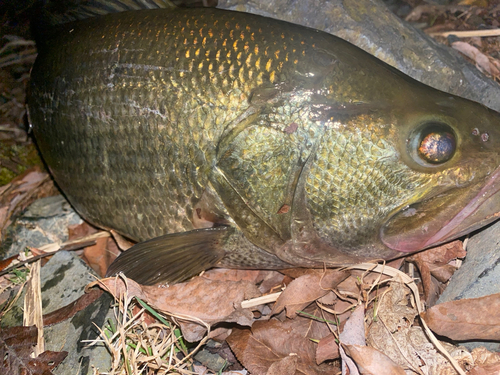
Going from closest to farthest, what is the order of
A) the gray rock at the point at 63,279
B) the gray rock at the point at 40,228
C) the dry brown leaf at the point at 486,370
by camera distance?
the dry brown leaf at the point at 486,370
the gray rock at the point at 63,279
the gray rock at the point at 40,228

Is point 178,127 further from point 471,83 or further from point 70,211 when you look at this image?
point 471,83

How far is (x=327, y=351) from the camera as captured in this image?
2525 mm

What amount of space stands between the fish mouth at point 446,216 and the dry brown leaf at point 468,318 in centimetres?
37

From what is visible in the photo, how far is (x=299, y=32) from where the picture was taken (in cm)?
239

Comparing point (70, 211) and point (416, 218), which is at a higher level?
point (416, 218)

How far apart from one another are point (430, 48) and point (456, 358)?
230 centimetres

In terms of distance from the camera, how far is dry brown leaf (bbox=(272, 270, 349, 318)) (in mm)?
2678

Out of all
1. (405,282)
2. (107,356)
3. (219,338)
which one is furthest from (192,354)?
(405,282)

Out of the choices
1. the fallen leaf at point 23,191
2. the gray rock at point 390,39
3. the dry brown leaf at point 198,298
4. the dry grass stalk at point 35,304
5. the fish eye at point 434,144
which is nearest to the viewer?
the fish eye at point 434,144

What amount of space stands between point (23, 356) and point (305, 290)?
1855mm

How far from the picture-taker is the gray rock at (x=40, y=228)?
3.62 meters

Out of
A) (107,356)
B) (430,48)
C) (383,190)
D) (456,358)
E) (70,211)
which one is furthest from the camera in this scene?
(70,211)

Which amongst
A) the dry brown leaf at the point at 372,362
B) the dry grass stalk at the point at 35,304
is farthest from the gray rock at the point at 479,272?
the dry grass stalk at the point at 35,304

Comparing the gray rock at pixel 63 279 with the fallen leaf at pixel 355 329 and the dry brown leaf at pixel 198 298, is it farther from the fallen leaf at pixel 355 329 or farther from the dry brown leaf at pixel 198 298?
the fallen leaf at pixel 355 329
